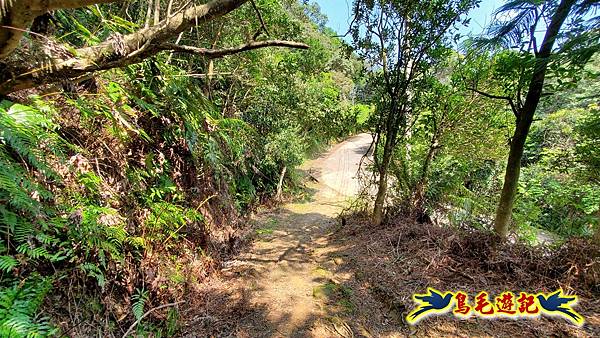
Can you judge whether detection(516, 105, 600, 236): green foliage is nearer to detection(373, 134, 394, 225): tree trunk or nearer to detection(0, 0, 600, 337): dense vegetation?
detection(0, 0, 600, 337): dense vegetation

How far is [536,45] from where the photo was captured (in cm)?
287

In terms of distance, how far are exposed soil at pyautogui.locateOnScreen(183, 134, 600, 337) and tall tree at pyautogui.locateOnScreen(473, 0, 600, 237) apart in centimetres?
54

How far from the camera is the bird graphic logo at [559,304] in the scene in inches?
88.5

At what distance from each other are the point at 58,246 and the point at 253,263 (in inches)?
98.2

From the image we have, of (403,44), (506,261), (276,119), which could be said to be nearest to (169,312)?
(506,261)

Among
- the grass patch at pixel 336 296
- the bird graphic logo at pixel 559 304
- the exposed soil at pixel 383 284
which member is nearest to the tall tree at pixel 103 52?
A: the exposed soil at pixel 383 284

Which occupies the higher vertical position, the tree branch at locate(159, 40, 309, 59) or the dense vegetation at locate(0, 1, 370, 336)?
the tree branch at locate(159, 40, 309, 59)

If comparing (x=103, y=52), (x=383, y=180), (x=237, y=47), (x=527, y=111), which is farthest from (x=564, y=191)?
(x=103, y=52)

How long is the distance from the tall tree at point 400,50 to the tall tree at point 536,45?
3.91 ft

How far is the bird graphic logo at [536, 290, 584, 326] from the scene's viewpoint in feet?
7.38

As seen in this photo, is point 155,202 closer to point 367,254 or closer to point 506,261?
point 367,254

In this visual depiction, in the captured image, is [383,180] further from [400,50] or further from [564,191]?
[564,191]

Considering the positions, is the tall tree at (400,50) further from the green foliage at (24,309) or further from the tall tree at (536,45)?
the green foliage at (24,309)

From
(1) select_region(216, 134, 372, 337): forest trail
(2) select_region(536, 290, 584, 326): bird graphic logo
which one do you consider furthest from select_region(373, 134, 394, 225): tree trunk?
(2) select_region(536, 290, 584, 326): bird graphic logo
